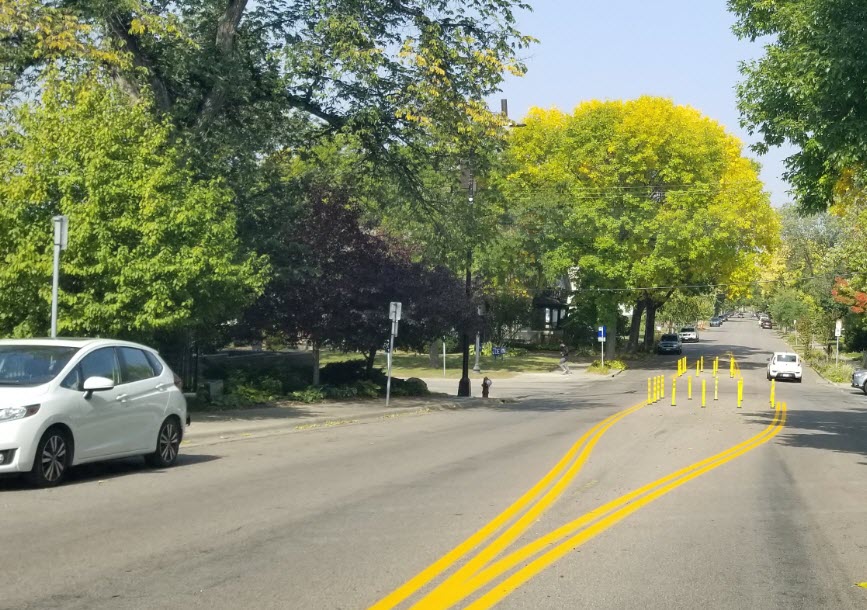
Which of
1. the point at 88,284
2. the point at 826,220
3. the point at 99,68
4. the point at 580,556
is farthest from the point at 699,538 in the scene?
the point at 826,220

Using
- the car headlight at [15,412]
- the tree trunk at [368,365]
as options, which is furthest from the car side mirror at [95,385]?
the tree trunk at [368,365]

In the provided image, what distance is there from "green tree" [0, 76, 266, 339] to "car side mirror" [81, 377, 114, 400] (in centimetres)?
697

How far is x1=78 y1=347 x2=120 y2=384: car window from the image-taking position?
12.0 meters

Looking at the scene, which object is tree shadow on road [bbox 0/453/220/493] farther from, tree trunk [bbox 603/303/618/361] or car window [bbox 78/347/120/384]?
tree trunk [bbox 603/303/618/361]

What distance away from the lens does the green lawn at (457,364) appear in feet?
181

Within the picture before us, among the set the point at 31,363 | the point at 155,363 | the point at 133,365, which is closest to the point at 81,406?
the point at 31,363

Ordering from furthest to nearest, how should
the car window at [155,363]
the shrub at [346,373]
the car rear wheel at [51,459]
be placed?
the shrub at [346,373]
the car window at [155,363]
the car rear wheel at [51,459]

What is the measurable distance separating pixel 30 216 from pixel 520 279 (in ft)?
157

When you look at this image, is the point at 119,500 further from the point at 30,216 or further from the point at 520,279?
the point at 520,279

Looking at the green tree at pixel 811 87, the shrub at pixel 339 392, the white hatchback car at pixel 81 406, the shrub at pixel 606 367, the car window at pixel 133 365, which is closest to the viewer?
the white hatchback car at pixel 81 406

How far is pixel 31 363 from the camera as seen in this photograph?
1184 centimetres

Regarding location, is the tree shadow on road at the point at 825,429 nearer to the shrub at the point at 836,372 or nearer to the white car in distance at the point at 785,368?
the white car in distance at the point at 785,368

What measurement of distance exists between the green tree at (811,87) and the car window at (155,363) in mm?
10540

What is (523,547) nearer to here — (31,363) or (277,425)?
(31,363)
